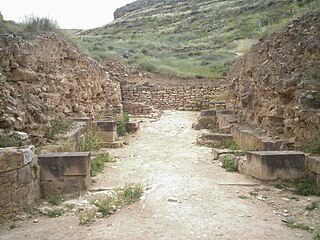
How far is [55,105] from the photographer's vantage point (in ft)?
32.0

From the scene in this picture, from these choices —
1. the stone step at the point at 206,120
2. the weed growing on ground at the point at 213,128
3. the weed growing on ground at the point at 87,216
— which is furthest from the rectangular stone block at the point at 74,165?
the stone step at the point at 206,120

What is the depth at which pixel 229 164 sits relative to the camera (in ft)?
25.5

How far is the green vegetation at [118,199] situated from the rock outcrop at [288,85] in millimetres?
3578

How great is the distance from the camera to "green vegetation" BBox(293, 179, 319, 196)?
5.78 m

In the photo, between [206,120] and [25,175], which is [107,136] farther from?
[25,175]

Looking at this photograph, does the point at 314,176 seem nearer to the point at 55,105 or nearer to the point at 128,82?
the point at 55,105

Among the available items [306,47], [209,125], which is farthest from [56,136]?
[209,125]

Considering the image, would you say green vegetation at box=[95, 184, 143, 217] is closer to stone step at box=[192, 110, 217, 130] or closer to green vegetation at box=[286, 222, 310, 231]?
green vegetation at box=[286, 222, 310, 231]

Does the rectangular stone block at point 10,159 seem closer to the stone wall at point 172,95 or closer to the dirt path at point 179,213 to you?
the dirt path at point 179,213

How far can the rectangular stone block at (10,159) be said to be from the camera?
189 inches

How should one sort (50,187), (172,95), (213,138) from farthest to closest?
(172,95)
(213,138)
(50,187)

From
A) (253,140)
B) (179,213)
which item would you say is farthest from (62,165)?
(253,140)

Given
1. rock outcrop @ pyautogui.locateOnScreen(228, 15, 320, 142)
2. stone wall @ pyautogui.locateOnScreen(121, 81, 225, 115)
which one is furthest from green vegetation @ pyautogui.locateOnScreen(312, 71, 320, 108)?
stone wall @ pyautogui.locateOnScreen(121, 81, 225, 115)

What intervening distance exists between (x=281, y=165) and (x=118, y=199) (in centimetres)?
294
